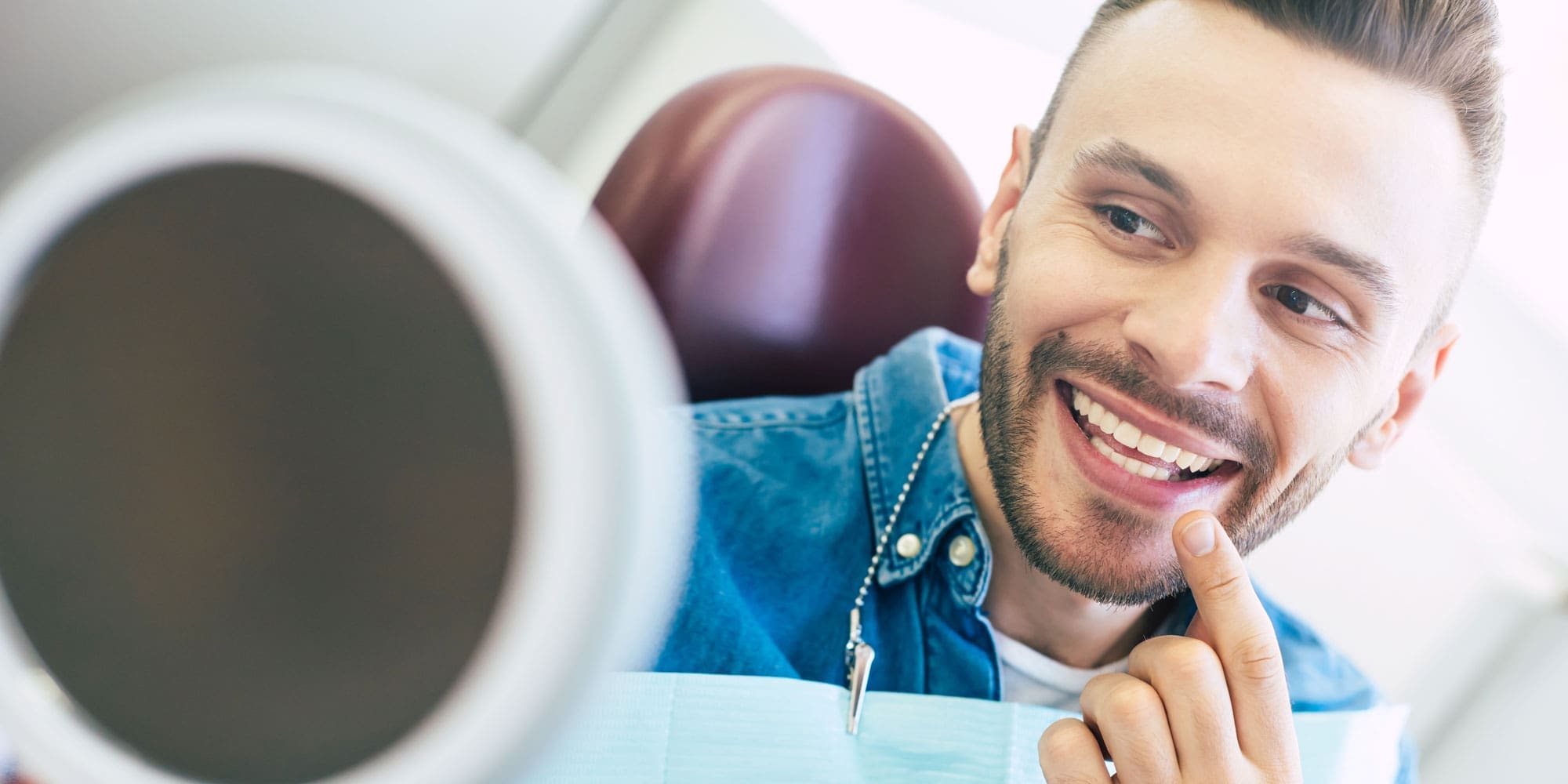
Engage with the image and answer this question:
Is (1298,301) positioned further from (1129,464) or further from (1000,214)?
(1000,214)

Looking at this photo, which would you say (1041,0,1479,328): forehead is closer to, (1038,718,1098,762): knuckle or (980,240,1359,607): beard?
(980,240,1359,607): beard

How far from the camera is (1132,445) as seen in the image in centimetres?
63

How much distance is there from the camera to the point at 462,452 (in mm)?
183

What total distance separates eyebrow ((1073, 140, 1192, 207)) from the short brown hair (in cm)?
10

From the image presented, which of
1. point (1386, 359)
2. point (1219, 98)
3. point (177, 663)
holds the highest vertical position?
point (1219, 98)

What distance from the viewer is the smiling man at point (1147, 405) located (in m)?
0.57

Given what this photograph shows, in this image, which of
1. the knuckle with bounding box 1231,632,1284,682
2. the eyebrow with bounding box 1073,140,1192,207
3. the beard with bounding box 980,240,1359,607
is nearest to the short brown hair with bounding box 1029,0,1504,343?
the eyebrow with bounding box 1073,140,1192,207

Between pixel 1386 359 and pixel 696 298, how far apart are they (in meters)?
0.49

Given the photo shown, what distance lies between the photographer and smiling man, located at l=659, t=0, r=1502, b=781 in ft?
1.87

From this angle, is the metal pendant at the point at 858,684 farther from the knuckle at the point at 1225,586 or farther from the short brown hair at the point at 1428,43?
the short brown hair at the point at 1428,43

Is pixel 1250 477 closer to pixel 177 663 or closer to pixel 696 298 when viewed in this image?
pixel 696 298

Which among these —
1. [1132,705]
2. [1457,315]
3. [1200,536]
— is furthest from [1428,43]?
[1457,315]

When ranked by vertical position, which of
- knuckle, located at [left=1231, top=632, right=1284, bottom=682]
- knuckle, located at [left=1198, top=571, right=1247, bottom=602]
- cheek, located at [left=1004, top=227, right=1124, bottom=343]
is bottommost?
knuckle, located at [left=1231, top=632, right=1284, bottom=682]

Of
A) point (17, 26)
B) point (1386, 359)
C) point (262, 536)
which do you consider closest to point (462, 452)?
point (262, 536)
